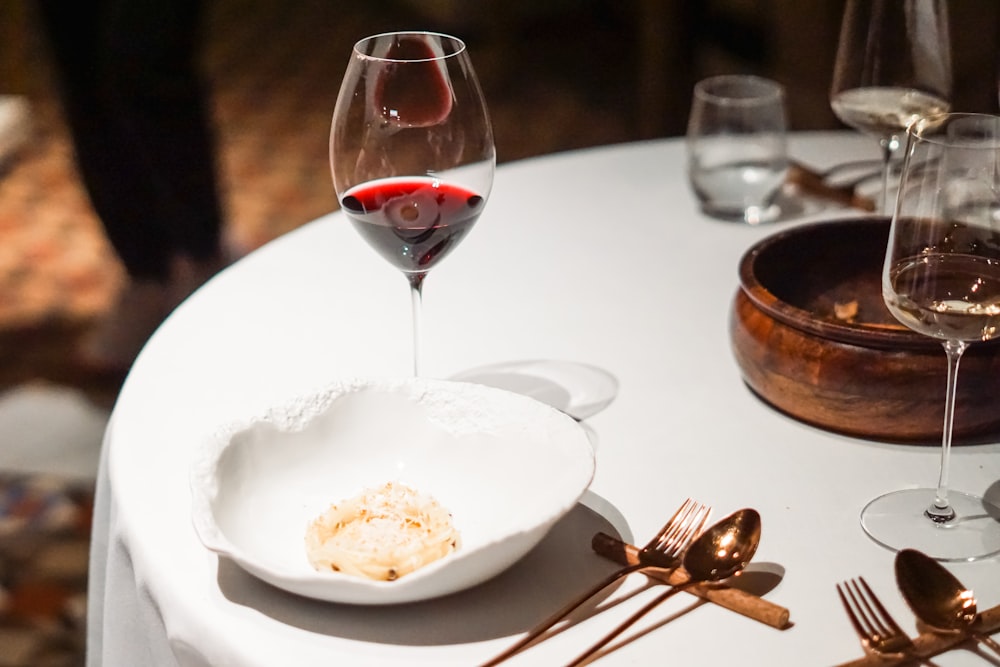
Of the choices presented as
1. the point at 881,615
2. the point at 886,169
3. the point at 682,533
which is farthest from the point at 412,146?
the point at 886,169

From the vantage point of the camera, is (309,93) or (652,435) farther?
(309,93)

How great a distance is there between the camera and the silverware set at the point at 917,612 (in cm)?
59

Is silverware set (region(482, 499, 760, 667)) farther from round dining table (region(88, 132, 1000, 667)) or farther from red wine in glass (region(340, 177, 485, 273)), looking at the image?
red wine in glass (region(340, 177, 485, 273))

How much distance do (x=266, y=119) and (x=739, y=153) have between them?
2896 mm

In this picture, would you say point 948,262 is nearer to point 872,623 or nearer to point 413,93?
point 872,623

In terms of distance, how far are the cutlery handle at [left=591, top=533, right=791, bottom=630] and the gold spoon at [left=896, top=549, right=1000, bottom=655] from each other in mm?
73

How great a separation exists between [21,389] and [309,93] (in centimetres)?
204

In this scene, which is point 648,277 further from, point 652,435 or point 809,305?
point 652,435

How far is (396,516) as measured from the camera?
662mm

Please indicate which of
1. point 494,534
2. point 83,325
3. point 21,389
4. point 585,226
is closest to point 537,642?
point 494,534

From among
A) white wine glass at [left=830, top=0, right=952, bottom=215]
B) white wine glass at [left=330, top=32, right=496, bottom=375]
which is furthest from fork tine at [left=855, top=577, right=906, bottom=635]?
white wine glass at [left=830, top=0, right=952, bottom=215]

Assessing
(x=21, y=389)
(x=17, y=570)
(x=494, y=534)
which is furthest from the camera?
(x=21, y=389)

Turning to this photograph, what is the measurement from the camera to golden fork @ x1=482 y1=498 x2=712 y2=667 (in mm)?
609

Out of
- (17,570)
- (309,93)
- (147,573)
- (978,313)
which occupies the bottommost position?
(17,570)
